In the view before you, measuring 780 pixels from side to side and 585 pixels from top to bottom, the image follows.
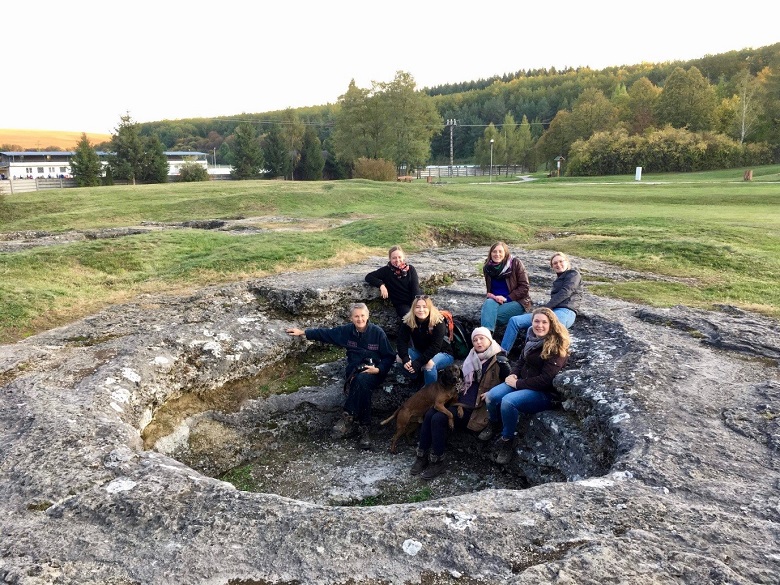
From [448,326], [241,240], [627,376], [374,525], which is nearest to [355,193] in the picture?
[241,240]

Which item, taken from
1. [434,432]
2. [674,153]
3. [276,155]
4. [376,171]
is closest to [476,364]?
[434,432]

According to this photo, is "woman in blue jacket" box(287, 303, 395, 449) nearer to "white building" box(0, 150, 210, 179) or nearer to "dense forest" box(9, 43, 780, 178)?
"dense forest" box(9, 43, 780, 178)

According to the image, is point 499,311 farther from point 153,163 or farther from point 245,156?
point 245,156

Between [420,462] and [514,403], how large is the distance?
1.49m

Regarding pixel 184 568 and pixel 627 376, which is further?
pixel 627 376

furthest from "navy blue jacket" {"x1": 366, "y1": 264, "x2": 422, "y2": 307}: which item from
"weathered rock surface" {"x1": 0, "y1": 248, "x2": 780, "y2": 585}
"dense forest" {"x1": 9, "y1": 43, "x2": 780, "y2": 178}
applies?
"dense forest" {"x1": 9, "y1": 43, "x2": 780, "y2": 178}

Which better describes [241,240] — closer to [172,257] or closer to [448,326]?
[172,257]

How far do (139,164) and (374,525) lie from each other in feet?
211

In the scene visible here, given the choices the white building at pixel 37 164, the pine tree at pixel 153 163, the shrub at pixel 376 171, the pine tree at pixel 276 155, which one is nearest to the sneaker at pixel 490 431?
the shrub at pixel 376 171

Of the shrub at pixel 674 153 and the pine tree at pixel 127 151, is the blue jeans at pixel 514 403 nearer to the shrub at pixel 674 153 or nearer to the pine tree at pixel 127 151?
the shrub at pixel 674 153

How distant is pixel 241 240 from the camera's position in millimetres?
17828

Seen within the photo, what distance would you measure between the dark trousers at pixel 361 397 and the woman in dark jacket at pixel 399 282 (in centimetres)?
220

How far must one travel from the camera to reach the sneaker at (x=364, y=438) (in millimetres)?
8344

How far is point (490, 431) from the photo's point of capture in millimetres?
7660
